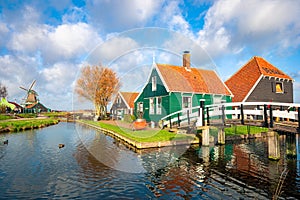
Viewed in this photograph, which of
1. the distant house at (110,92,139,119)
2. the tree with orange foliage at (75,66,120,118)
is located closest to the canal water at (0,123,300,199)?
the tree with orange foliage at (75,66,120,118)

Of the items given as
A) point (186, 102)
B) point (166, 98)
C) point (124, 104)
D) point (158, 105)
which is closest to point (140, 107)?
point (158, 105)

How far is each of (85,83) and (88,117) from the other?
972 cm

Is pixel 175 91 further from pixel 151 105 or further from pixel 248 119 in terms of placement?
pixel 248 119

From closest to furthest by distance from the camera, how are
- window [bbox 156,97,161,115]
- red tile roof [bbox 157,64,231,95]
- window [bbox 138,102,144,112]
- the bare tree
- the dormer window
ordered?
red tile roof [bbox 157,64,231,95]
window [bbox 156,97,161,115]
the dormer window
window [bbox 138,102,144,112]
the bare tree

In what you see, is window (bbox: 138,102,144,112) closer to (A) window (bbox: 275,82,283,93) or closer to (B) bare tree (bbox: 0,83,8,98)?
(A) window (bbox: 275,82,283,93)

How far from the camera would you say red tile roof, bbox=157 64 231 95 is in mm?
21642

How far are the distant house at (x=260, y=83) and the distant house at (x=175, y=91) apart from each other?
6.68 ft

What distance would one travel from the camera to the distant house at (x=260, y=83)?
2405 cm

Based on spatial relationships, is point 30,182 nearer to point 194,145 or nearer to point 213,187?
point 213,187

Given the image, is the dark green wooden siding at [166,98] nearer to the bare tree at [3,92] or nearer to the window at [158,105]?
the window at [158,105]

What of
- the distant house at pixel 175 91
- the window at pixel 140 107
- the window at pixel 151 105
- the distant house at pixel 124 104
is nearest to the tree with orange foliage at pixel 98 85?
the distant house at pixel 124 104

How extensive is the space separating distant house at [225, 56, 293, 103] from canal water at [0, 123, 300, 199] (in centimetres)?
1138

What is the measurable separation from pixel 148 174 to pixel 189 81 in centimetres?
1609

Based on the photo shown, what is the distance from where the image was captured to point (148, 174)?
9211mm
